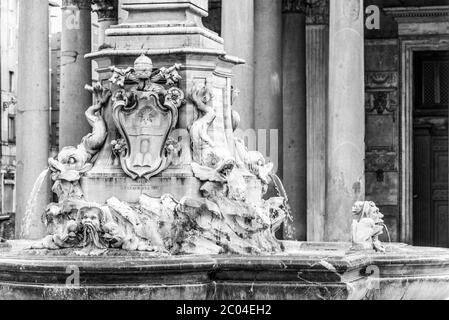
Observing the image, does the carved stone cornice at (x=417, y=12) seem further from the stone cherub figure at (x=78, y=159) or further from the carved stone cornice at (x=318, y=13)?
the stone cherub figure at (x=78, y=159)

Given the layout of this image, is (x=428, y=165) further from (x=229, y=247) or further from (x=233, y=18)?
(x=229, y=247)

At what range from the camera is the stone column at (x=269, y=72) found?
42.9 m

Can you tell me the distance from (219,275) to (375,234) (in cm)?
523

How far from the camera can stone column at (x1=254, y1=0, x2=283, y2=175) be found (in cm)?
4291

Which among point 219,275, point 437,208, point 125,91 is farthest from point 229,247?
point 437,208

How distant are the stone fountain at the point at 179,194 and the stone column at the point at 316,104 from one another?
25736mm

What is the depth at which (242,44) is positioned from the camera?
40.3 m

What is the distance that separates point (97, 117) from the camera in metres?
24.4

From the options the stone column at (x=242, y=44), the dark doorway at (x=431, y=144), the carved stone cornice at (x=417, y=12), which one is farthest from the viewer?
the dark doorway at (x=431, y=144)

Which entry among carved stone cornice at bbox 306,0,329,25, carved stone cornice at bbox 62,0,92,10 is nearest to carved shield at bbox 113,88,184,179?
carved stone cornice at bbox 62,0,92,10

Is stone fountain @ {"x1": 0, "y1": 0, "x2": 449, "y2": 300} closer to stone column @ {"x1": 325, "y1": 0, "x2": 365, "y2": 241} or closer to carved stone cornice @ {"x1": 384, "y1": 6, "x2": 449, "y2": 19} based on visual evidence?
stone column @ {"x1": 325, "y1": 0, "x2": 365, "y2": 241}

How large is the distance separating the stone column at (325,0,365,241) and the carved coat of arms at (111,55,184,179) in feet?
48.2

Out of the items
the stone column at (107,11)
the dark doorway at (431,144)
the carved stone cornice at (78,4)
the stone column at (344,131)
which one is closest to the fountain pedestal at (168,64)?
the stone column at (344,131)

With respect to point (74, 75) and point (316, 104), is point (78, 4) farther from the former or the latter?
point (316, 104)
